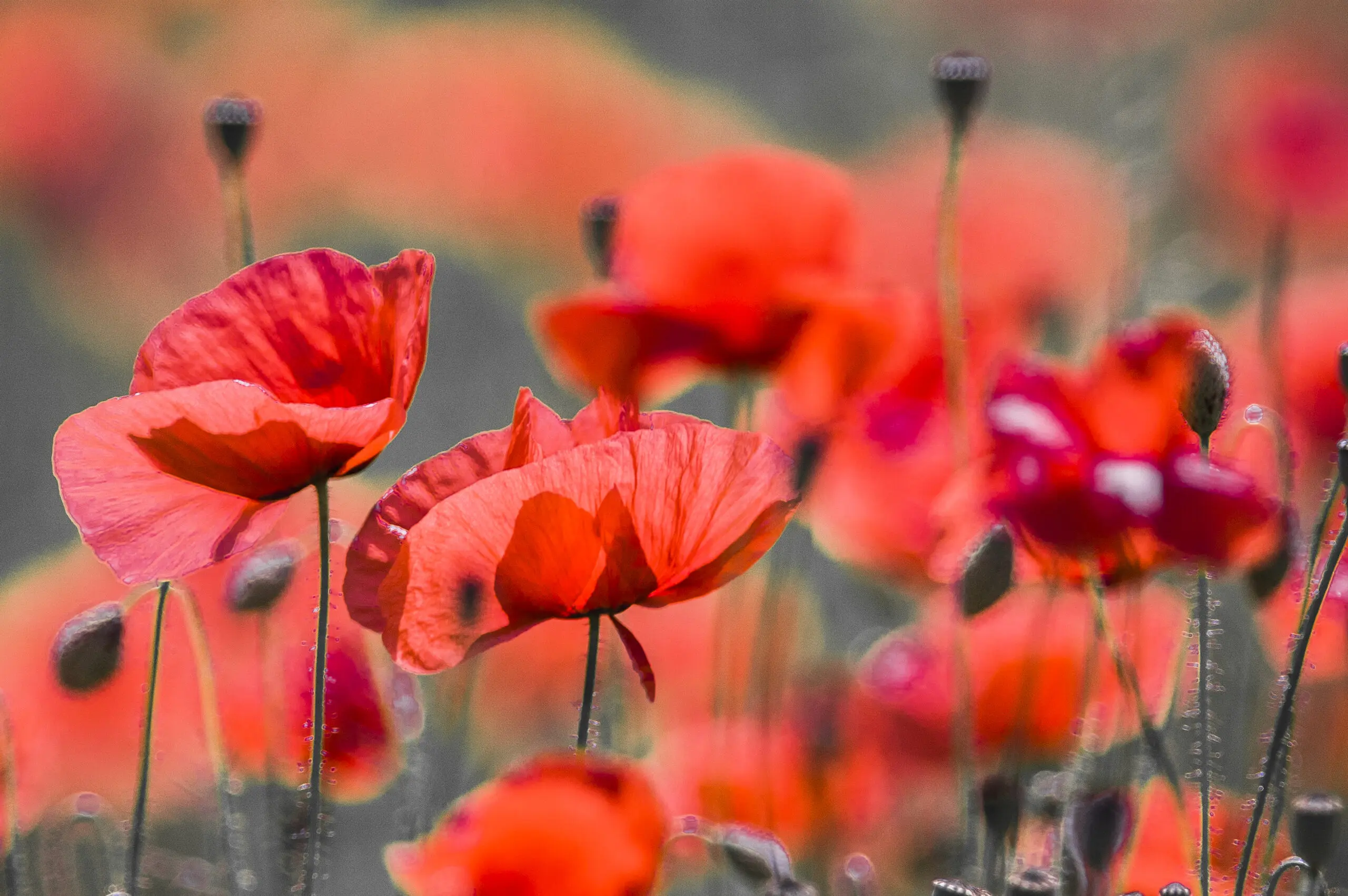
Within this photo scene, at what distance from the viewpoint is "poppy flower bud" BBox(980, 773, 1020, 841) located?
382mm

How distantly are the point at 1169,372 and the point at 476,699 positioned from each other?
46cm

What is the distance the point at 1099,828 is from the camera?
342 millimetres

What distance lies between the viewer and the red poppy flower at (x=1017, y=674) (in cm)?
54

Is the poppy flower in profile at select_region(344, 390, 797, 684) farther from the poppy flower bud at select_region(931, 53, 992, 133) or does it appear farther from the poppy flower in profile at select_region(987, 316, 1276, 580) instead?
the poppy flower bud at select_region(931, 53, 992, 133)

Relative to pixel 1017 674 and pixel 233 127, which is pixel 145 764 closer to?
pixel 233 127

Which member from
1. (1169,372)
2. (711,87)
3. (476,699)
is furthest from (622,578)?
(711,87)

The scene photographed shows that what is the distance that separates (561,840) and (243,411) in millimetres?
118

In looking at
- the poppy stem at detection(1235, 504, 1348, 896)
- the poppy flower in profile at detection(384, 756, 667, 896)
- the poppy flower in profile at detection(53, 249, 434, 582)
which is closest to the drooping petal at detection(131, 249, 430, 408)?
the poppy flower in profile at detection(53, 249, 434, 582)

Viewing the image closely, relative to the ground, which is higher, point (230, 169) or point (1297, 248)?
point (1297, 248)

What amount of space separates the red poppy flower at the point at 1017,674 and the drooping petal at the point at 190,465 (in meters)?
0.26

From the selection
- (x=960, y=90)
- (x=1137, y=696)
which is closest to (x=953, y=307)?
(x=960, y=90)

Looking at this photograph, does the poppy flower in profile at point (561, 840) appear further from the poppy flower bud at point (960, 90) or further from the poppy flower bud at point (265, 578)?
the poppy flower bud at point (960, 90)

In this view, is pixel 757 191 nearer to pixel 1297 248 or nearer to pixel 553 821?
pixel 553 821

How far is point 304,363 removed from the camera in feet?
1.20
